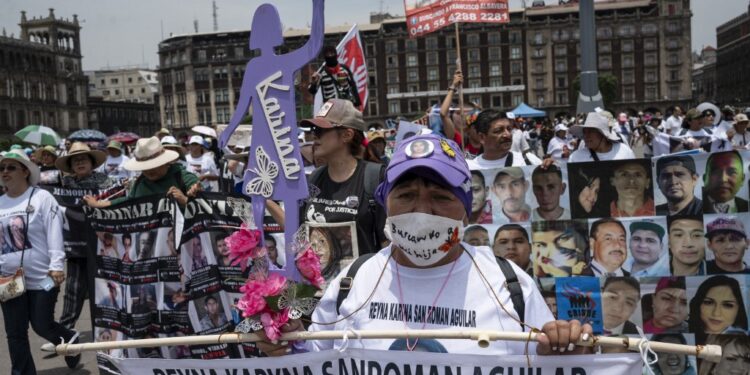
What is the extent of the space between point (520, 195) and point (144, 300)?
2638 millimetres

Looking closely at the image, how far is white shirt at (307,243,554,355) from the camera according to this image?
223 centimetres

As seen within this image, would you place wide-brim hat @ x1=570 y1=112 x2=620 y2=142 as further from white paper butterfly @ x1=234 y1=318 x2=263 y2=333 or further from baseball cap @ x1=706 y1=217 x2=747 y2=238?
white paper butterfly @ x1=234 y1=318 x2=263 y2=333

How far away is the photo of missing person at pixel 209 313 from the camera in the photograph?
17.0 feet

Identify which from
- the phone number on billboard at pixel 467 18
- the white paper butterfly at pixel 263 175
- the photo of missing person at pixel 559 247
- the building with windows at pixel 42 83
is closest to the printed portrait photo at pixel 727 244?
the photo of missing person at pixel 559 247

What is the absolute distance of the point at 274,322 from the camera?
234 centimetres

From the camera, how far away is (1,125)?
350 feet

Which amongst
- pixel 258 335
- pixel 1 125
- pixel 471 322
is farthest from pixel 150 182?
pixel 1 125

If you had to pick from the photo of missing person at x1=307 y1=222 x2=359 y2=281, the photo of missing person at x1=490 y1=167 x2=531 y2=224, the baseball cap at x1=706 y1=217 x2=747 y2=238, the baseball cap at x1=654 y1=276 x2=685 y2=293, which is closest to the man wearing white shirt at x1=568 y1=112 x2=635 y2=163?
the photo of missing person at x1=490 y1=167 x2=531 y2=224

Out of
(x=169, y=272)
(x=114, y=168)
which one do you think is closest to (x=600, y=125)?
(x=169, y=272)

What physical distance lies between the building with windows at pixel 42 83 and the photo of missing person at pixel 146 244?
111m

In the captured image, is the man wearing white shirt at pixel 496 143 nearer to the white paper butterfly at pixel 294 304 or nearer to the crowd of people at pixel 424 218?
the crowd of people at pixel 424 218

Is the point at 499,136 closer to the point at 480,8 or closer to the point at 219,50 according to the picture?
the point at 480,8

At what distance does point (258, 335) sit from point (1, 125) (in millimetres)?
116050

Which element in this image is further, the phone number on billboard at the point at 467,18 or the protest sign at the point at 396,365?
the phone number on billboard at the point at 467,18
